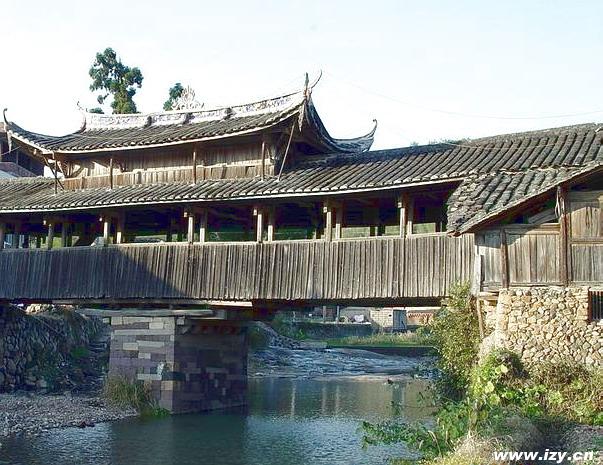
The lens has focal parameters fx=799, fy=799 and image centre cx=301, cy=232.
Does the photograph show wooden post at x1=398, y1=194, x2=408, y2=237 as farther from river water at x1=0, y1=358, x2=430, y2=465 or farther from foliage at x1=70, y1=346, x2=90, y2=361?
foliage at x1=70, y1=346, x2=90, y2=361

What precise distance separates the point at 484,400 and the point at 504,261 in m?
3.17

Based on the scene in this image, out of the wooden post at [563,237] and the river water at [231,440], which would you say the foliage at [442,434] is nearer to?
the river water at [231,440]

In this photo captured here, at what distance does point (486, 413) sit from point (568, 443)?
119 cm

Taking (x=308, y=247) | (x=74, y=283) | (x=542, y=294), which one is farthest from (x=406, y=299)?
(x=74, y=283)

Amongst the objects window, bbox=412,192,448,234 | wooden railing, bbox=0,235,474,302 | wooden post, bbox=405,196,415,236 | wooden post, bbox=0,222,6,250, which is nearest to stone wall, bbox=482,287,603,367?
wooden railing, bbox=0,235,474,302

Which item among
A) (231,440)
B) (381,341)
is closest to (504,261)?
(231,440)

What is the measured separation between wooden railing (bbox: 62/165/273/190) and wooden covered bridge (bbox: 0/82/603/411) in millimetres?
41

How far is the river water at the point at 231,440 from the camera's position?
14125 mm

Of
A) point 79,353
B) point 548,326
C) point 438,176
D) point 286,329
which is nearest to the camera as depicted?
point 548,326

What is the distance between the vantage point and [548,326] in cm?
1345
